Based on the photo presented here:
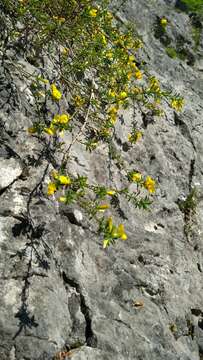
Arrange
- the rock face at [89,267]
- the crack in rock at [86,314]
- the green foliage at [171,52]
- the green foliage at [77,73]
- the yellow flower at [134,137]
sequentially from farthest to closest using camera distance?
1. the green foliage at [171,52]
2. the yellow flower at [134,137]
3. the green foliage at [77,73]
4. the crack in rock at [86,314]
5. the rock face at [89,267]

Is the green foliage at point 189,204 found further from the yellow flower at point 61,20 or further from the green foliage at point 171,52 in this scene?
the green foliage at point 171,52

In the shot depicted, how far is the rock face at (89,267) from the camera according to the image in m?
2.63

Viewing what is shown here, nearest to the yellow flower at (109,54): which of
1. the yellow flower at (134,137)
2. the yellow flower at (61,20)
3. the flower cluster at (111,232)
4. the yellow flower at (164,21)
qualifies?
the yellow flower at (61,20)

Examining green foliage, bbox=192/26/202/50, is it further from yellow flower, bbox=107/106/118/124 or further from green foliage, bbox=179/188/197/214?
yellow flower, bbox=107/106/118/124

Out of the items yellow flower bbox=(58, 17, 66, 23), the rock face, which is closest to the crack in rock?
the rock face

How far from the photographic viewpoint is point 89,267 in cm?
320

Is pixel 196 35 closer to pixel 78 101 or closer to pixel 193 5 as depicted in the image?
pixel 193 5

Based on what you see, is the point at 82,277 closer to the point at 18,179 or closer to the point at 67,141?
the point at 18,179

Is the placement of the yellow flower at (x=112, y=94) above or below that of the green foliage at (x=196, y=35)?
below

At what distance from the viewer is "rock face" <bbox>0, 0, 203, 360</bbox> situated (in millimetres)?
2633

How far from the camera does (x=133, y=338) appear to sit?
304 cm

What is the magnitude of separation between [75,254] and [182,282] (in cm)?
138

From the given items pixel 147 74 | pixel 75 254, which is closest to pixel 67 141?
pixel 75 254

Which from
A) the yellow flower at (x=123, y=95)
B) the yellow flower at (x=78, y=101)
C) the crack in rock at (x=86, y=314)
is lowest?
the crack in rock at (x=86, y=314)
